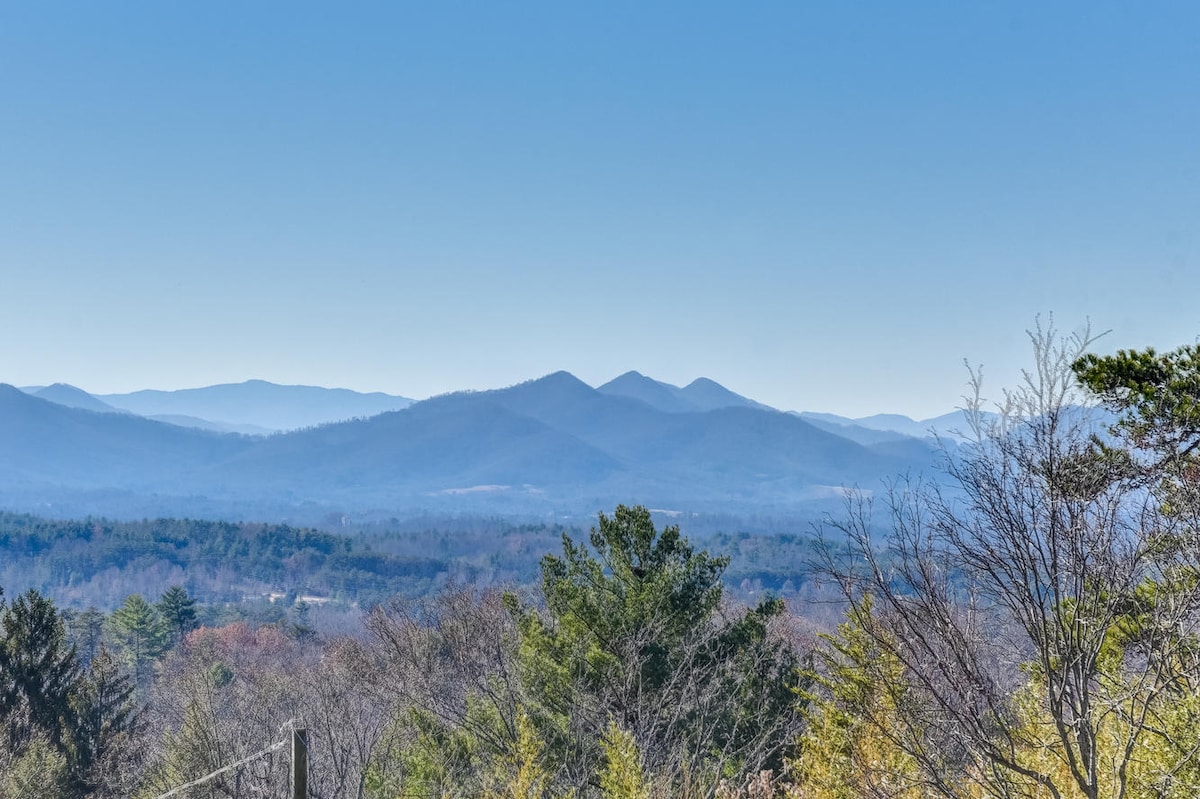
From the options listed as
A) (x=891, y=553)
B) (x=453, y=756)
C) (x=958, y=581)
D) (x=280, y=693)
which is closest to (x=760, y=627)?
(x=453, y=756)

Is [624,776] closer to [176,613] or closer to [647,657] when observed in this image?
[647,657]

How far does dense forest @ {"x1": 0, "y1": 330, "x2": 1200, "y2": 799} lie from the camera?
591cm

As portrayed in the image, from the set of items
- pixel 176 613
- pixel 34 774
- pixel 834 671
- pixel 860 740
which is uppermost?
pixel 834 671

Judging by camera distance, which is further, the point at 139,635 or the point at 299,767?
the point at 139,635

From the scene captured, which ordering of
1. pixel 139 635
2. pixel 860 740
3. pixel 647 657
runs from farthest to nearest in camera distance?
pixel 139 635 < pixel 647 657 < pixel 860 740

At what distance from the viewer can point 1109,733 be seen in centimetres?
723

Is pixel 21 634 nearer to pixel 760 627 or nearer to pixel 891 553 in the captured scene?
pixel 760 627

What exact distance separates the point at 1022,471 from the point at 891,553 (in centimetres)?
103

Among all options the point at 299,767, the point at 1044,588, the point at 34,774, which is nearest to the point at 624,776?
the point at 299,767

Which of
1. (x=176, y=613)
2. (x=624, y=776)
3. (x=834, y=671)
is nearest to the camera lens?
(x=624, y=776)

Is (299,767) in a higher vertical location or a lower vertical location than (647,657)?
higher

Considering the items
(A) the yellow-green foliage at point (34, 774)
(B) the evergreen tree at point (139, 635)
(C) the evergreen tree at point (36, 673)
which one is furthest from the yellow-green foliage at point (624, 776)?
(B) the evergreen tree at point (139, 635)

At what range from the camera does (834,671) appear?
35.3 ft

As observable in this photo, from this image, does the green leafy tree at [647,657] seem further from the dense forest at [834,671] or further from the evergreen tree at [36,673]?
the evergreen tree at [36,673]
